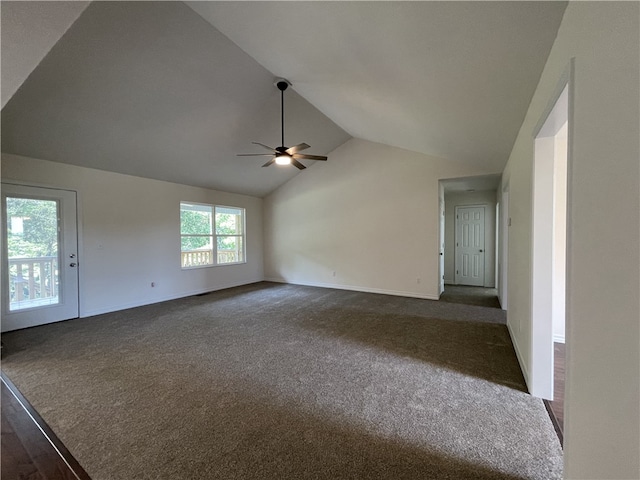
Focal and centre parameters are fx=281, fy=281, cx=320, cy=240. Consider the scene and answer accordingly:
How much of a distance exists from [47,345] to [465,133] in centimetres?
566

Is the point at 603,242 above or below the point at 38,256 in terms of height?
above

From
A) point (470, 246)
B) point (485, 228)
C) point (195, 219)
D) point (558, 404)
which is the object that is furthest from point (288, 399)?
point (485, 228)

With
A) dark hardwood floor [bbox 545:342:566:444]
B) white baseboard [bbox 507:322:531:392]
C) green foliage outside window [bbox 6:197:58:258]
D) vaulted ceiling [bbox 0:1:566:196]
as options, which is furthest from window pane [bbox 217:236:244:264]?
dark hardwood floor [bbox 545:342:566:444]

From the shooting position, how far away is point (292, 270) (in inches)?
293

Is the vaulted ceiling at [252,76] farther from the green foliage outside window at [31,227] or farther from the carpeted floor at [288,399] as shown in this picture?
the carpeted floor at [288,399]

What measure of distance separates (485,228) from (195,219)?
692 cm

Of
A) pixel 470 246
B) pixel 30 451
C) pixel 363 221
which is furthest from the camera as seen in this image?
pixel 470 246

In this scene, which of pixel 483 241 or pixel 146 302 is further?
Result: pixel 483 241

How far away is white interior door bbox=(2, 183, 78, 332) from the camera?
384 centimetres

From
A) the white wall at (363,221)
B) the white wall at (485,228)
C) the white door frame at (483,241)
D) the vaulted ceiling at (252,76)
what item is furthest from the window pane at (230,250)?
the white door frame at (483,241)

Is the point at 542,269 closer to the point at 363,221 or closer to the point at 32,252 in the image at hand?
the point at 363,221

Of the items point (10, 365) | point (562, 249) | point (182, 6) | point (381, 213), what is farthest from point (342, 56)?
point (10, 365)

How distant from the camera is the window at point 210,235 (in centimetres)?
622

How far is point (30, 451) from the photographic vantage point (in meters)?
1.69
